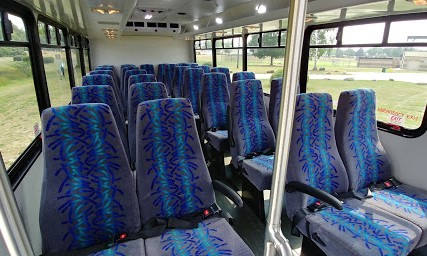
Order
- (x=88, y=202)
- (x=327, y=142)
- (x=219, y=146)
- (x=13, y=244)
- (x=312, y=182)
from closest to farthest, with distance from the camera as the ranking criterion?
(x=13, y=244) < (x=88, y=202) < (x=312, y=182) < (x=327, y=142) < (x=219, y=146)

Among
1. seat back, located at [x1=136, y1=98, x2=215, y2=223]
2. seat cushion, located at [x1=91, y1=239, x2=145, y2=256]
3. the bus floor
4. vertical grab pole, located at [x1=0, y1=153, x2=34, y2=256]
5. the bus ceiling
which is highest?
the bus ceiling

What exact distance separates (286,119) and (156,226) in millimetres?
1243

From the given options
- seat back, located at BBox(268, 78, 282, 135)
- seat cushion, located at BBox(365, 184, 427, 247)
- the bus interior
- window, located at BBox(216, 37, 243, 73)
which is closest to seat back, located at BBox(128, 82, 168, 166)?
the bus interior

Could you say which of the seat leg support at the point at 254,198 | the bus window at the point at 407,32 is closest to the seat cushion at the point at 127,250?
the seat leg support at the point at 254,198

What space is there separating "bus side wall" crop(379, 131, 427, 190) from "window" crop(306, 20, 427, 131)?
140 mm

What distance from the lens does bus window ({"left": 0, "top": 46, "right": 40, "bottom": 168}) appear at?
1.91 m

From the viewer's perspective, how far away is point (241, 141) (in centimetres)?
268

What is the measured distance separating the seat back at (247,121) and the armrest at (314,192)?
91cm

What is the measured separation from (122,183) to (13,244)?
3.40ft

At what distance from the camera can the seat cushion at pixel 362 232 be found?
1.46 meters

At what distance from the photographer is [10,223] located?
17.0 inches

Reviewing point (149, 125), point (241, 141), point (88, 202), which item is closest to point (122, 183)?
point (88, 202)

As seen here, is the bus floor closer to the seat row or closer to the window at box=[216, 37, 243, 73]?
the seat row

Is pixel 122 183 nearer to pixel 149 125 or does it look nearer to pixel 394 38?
pixel 149 125
